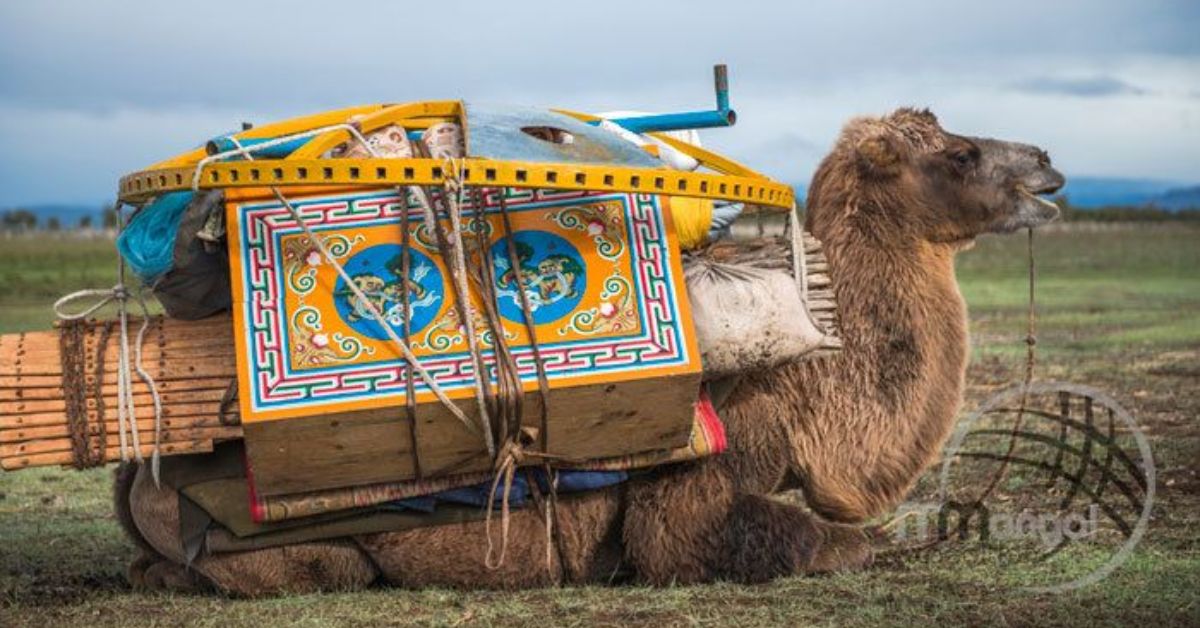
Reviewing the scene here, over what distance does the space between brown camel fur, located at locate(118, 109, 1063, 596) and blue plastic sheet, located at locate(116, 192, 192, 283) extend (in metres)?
0.90

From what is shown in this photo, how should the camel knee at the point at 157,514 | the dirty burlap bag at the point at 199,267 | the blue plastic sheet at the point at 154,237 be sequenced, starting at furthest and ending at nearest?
the camel knee at the point at 157,514 < the blue plastic sheet at the point at 154,237 < the dirty burlap bag at the point at 199,267

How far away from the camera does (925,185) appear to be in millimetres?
6895

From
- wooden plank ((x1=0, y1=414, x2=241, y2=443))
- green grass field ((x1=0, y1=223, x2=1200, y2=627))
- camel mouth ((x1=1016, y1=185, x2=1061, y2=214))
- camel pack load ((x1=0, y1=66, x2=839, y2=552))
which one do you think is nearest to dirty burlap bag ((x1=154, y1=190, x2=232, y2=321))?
camel pack load ((x1=0, y1=66, x2=839, y2=552))

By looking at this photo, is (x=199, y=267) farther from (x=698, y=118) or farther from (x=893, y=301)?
(x=893, y=301)

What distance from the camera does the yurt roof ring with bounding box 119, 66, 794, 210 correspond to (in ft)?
17.3

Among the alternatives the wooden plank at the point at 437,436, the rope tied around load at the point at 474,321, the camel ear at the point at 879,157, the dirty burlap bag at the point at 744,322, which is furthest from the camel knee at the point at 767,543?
the camel ear at the point at 879,157

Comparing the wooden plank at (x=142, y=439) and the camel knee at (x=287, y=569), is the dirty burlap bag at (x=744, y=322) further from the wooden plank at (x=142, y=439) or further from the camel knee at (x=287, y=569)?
the wooden plank at (x=142, y=439)

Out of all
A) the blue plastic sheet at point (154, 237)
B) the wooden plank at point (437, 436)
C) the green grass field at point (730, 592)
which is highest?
the blue plastic sheet at point (154, 237)

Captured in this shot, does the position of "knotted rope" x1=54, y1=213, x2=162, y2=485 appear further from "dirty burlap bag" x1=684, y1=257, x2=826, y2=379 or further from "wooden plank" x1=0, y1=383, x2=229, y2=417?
"dirty burlap bag" x1=684, y1=257, x2=826, y2=379

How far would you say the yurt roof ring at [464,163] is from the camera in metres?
5.27

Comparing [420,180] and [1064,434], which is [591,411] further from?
[1064,434]

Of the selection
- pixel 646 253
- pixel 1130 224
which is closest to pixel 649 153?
pixel 646 253

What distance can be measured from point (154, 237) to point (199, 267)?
0.32m

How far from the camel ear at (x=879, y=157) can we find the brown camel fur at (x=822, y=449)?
0.01 metres
